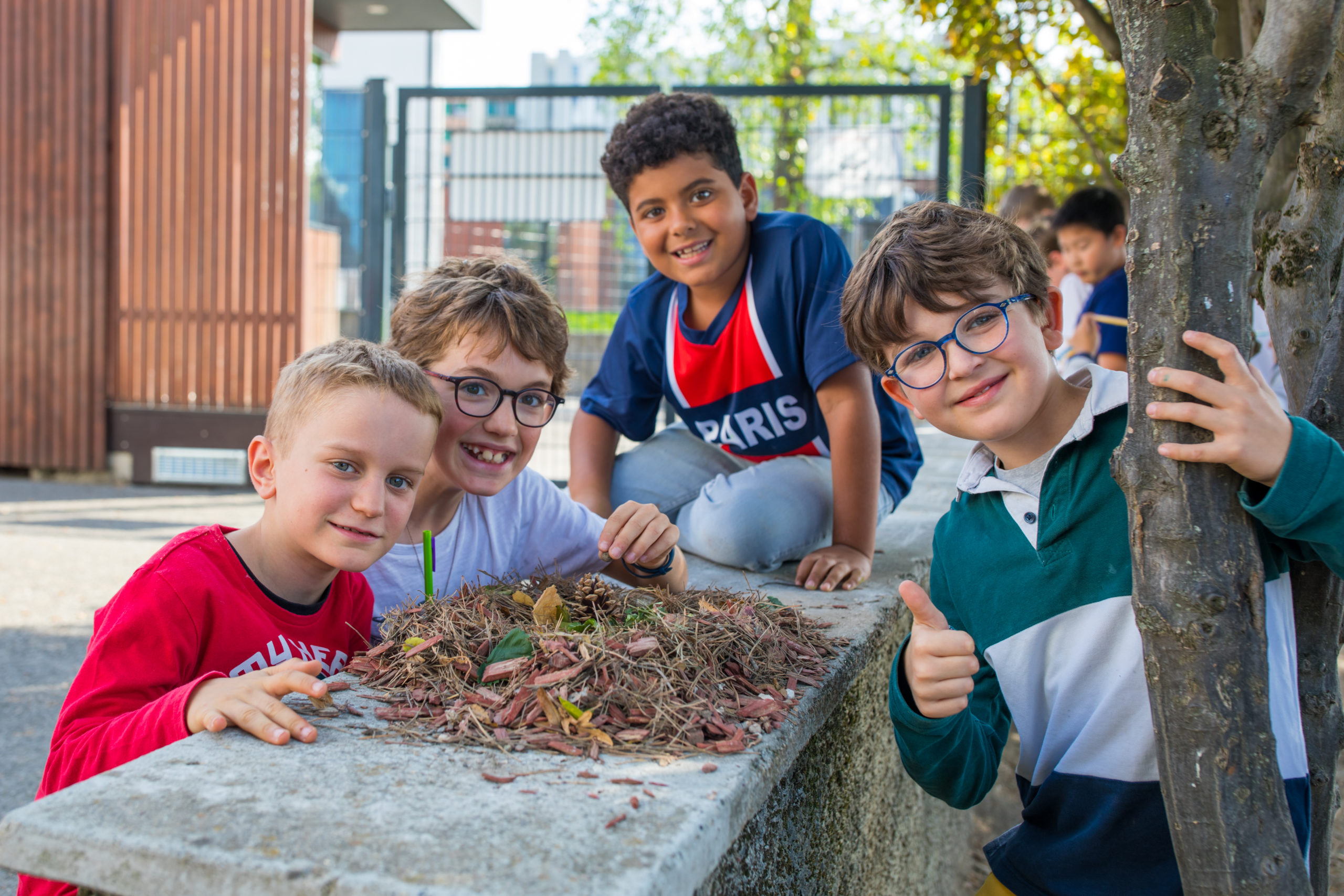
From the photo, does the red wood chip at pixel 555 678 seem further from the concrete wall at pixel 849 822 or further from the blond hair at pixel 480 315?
the blond hair at pixel 480 315

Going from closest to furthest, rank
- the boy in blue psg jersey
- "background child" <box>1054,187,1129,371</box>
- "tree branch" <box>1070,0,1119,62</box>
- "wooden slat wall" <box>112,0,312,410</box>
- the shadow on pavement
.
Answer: the boy in blue psg jersey → the shadow on pavement → "tree branch" <box>1070,0,1119,62</box> → "background child" <box>1054,187,1129,371</box> → "wooden slat wall" <box>112,0,312,410</box>

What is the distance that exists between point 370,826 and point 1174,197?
1.25 metres

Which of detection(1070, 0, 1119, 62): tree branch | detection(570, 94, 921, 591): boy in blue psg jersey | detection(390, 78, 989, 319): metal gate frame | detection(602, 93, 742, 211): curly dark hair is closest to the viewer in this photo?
detection(570, 94, 921, 591): boy in blue psg jersey

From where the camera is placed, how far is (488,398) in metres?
2.49

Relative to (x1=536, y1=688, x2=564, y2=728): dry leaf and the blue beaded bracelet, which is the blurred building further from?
(x1=536, y1=688, x2=564, y2=728): dry leaf

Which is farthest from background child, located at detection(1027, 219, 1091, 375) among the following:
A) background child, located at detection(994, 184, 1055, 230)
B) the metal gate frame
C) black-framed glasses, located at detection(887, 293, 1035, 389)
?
black-framed glasses, located at detection(887, 293, 1035, 389)

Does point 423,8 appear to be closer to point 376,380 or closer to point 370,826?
point 376,380

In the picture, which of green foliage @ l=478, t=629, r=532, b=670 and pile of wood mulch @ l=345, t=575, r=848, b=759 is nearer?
pile of wood mulch @ l=345, t=575, r=848, b=759

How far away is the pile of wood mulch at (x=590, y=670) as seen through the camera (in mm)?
1518

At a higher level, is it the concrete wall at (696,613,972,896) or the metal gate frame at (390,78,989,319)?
the metal gate frame at (390,78,989,319)

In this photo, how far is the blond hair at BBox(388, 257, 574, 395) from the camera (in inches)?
98.3

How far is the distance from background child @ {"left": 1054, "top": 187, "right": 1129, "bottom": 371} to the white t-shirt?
11.9 feet

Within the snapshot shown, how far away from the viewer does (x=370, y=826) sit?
1204 millimetres

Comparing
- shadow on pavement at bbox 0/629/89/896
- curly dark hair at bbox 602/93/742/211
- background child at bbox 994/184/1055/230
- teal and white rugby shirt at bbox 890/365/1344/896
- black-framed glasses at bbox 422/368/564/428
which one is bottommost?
shadow on pavement at bbox 0/629/89/896
